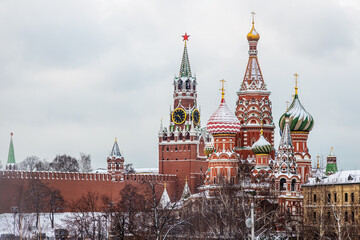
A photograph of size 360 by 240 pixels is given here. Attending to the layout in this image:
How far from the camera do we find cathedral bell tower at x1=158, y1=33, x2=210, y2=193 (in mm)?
74438

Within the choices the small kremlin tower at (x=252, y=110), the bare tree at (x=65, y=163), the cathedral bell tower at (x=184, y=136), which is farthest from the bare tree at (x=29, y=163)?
the small kremlin tower at (x=252, y=110)

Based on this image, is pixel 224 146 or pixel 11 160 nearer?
pixel 224 146

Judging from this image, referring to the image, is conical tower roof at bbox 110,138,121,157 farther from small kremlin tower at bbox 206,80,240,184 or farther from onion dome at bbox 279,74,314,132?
onion dome at bbox 279,74,314,132

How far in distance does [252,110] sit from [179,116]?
19.9m

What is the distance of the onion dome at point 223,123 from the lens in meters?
53.1

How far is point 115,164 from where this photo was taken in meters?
71.1

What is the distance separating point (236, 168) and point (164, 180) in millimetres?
20910

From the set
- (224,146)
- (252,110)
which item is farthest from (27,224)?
(252,110)

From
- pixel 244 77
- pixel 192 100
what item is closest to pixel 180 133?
pixel 192 100

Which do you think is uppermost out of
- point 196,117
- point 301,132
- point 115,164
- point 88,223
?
point 196,117

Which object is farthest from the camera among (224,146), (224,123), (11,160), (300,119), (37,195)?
(11,160)

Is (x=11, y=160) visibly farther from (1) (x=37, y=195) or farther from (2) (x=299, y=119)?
(2) (x=299, y=119)

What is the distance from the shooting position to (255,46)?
56812mm

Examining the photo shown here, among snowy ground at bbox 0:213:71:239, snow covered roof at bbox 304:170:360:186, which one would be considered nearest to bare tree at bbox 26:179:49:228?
snowy ground at bbox 0:213:71:239
